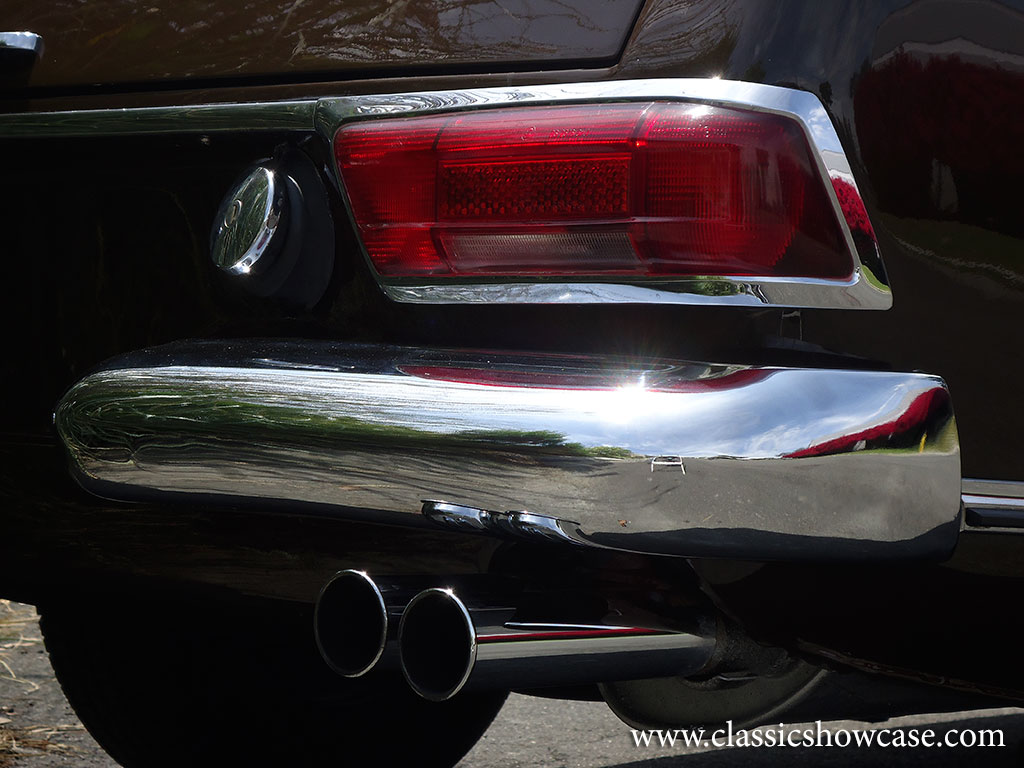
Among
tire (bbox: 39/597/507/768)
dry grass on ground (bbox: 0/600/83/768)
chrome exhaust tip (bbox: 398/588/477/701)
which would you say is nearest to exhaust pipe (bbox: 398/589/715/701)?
chrome exhaust tip (bbox: 398/588/477/701)

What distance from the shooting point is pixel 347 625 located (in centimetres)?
137

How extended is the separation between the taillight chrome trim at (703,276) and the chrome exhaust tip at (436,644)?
0.33 m

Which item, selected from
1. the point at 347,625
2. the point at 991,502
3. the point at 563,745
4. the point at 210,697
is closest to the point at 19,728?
the point at 210,697

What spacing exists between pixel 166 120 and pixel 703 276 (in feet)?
2.33

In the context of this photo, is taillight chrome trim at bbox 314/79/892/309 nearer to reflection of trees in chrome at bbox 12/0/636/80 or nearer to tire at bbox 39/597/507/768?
reflection of trees in chrome at bbox 12/0/636/80

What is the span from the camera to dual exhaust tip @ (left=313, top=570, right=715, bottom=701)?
1.29m

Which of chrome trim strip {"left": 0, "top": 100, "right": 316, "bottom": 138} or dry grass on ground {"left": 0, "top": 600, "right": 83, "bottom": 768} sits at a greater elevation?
chrome trim strip {"left": 0, "top": 100, "right": 316, "bottom": 138}

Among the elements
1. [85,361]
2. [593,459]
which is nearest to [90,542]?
[85,361]

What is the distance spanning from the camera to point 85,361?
180 cm

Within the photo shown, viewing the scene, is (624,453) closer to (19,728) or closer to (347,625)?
(347,625)

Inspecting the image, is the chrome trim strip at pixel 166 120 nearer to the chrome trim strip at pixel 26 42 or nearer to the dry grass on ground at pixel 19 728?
the chrome trim strip at pixel 26 42

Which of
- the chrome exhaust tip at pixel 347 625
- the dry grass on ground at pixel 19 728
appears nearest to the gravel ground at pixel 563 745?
the dry grass on ground at pixel 19 728

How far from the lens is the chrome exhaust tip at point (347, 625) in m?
1.35

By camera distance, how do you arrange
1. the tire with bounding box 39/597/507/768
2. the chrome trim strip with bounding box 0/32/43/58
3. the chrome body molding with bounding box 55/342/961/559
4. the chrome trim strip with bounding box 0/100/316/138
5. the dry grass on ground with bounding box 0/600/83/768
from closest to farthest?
the chrome body molding with bounding box 55/342/961/559 < the chrome trim strip with bounding box 0/100/316/138 < the chrome trim strip with bounding box 0/32/43/58 < the tire with bounding box 39/597/507/768 < the dry grass on ground with bounding box 0/600/83/768
